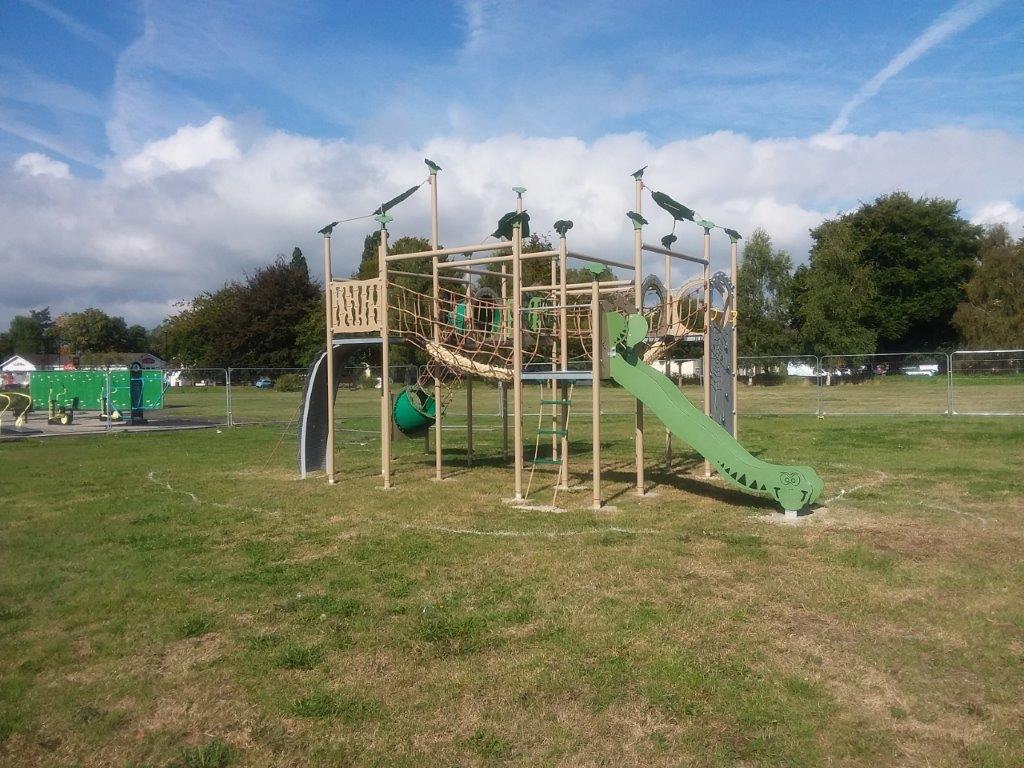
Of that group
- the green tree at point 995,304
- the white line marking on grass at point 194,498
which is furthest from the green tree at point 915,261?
the white line marking on grass at point 194,498

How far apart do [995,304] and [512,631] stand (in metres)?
57.0

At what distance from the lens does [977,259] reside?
59219 mm

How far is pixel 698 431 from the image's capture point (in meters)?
9.77

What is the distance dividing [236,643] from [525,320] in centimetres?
883

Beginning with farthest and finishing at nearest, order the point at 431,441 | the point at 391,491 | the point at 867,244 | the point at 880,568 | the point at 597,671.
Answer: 1. the point at 867,244
2. the point at 431,441
3. the point at 391,491
4. the point at 880,568
5. the point at 597,671

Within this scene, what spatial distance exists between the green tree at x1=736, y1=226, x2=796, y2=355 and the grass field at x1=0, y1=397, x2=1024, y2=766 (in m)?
44.1

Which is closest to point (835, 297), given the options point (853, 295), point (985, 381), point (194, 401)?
point (853, 295)

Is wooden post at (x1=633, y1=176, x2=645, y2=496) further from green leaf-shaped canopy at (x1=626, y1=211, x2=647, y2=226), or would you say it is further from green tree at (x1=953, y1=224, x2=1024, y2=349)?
green tree at (x1=953, y1=224, x2=1024, y2=349)

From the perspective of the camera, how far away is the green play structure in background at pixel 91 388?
2588 cm

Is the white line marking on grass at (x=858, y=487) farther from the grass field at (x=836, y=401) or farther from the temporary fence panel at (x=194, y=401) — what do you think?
the temporary fence panel at (x=194, y=401)

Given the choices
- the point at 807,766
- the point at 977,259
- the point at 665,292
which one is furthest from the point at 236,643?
the point at 977,259

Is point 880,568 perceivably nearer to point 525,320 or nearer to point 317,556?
point 317,556

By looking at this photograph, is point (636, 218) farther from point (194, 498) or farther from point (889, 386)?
point (889, 386)

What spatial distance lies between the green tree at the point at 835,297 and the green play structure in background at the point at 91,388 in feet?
126
